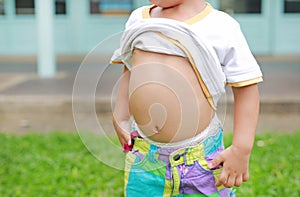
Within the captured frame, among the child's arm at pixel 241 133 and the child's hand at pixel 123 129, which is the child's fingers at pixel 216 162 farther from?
the child's hand at pixel 123 129

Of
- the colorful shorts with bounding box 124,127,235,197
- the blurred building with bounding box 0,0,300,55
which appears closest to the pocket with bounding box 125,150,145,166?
the colorful shorts with bounding box 124,127,235,197

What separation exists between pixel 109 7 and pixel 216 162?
9.93 meters

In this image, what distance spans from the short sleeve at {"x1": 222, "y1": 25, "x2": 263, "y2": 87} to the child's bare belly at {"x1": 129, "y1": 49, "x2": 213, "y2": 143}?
0.11 m

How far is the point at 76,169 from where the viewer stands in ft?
12.6

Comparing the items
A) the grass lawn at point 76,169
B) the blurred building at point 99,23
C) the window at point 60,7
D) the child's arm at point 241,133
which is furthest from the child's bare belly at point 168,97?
the window at point 60,7

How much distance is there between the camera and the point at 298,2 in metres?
11.0

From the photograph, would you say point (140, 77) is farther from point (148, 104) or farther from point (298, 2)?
point (298, 2)

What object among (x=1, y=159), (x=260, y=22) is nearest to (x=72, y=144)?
(x=1, y=159)

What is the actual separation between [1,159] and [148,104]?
278 centimetres

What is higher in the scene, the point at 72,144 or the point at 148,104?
the point at 148,104

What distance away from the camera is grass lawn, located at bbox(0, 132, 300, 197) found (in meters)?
3.42

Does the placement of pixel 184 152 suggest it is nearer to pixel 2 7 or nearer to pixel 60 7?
pixel 60 7

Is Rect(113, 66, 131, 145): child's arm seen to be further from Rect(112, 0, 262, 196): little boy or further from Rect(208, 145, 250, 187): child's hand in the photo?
Rect(208, 145, 250, 187): child's hand

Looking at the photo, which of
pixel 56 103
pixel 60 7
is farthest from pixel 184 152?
pixel 60 7
